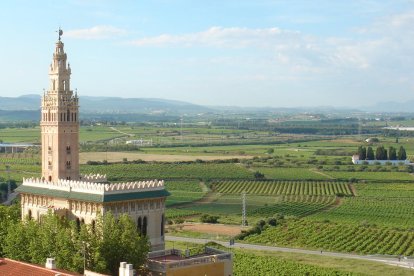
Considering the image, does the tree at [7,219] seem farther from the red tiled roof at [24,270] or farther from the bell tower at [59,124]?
the red tiled roof at [24,270]

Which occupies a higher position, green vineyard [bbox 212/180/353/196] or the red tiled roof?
the red tiled roof

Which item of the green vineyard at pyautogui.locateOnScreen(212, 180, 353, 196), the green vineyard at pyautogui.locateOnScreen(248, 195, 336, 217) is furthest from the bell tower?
the green vineyard at pyautogui.locateOnScreen(212, 180, 353, 196)

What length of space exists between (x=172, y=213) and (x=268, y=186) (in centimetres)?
3249

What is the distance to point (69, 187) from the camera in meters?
45.0

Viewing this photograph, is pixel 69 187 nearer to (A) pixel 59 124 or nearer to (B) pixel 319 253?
(A) pixel 59 124

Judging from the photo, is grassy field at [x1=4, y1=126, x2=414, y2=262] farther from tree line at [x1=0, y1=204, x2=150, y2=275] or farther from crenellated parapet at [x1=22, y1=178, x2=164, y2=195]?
tree line at [x1=0, y1=204, x2=150, y2=275]

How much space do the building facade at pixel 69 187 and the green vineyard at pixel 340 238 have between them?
2770 cm

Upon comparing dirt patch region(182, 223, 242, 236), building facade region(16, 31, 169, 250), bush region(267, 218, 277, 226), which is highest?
building facade region(16, 31, 169, 250)

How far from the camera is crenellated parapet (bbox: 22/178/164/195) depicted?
42.9 m

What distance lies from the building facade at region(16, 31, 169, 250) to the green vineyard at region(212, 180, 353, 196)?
64314 millimetres

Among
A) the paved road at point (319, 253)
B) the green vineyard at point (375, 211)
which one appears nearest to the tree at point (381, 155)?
the green vineyard at point (375, 211)

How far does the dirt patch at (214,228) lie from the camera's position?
77.4m

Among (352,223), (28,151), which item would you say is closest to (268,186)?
(352,223)

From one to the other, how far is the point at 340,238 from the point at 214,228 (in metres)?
14.5
